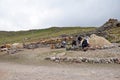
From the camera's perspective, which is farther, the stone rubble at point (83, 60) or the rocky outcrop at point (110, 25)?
the rocky outcrop at point (110, 25)

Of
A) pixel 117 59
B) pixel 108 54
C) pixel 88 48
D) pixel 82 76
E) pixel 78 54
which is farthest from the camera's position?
pixel 88 48

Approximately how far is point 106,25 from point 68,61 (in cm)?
7103

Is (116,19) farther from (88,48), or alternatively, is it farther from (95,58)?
(95,58)

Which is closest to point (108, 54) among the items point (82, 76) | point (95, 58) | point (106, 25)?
point (95, 58)

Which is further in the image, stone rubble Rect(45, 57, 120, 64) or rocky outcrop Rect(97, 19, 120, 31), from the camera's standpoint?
rocky outcrop Rect(97, 19, 120, 31)

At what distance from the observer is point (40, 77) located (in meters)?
30.2

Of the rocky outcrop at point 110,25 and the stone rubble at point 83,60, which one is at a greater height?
the rocky outcrop at point 110,25

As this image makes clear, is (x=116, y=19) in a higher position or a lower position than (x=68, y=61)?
higher

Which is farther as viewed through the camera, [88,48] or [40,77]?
[88,48]

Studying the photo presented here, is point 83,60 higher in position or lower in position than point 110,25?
lower

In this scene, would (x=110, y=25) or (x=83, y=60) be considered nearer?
(x=83, y=60)

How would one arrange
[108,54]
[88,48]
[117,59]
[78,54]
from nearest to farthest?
[117,59] < [108,54] < [78,54] < [88,48]

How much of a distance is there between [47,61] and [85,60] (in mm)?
6528

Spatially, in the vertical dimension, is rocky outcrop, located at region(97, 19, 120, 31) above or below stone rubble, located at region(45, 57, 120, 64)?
above
